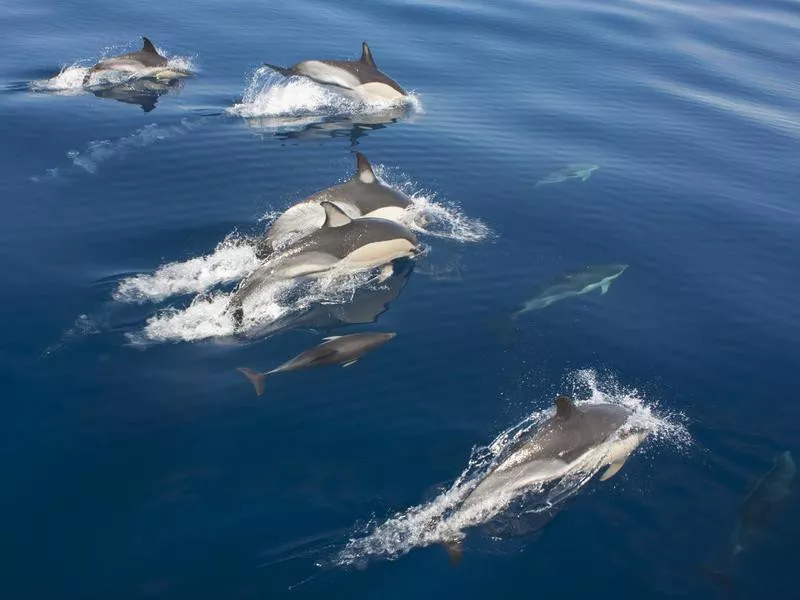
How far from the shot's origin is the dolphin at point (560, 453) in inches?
396

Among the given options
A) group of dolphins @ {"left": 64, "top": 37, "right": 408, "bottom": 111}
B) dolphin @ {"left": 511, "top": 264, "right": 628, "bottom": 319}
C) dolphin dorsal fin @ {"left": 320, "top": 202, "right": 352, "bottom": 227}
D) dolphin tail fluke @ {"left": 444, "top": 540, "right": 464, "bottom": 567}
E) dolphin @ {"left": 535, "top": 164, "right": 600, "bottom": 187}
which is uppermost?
group of dolphins @ {"left": 64, "top": 37, "right": 408, "bottom": 111}

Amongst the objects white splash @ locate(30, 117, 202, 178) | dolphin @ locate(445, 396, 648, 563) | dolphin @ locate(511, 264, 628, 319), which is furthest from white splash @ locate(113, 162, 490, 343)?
white splash @ locate(30, 117, 202, 178)

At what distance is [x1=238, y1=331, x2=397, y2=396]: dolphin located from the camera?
12.2 meters

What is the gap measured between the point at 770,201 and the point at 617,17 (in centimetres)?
2481

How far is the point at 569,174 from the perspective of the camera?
21.6m

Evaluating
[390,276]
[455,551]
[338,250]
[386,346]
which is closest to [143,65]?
[338,250]

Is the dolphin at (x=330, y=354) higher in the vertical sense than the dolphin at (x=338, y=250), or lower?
lower

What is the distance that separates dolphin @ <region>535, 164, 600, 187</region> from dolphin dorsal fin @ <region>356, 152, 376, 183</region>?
18.8ft

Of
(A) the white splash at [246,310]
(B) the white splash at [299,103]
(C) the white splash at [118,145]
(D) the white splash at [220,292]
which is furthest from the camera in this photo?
(B) the white splash at [299,103]

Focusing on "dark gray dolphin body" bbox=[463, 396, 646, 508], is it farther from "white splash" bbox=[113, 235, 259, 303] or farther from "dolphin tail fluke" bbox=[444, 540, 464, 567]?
"white splash" bbox=[113, 235, 259, 303]

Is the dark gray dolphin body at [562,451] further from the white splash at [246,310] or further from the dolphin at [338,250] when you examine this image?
the dolphin at [338,250]

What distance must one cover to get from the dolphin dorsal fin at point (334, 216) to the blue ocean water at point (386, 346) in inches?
78.4

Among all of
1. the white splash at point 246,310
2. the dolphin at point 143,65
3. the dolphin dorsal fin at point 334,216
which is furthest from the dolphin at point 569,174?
the dolphin at point 143,65

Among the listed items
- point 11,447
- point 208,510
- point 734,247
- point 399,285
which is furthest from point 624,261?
point 11,447
